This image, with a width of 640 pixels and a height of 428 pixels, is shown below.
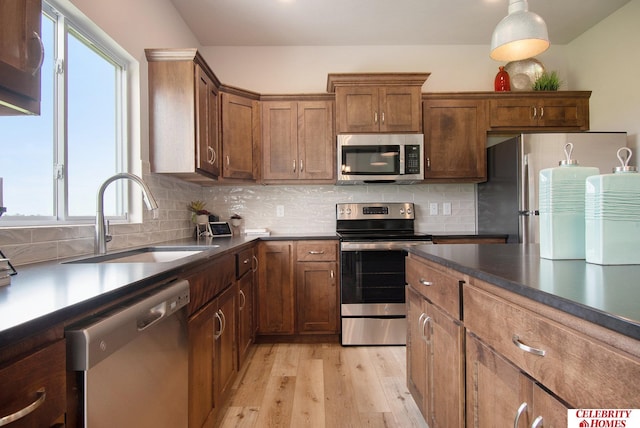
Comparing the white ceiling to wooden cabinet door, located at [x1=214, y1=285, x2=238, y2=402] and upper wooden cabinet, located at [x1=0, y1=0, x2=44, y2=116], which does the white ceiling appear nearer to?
upper wooden cabinet, located at [x1=0, y1=0, x2=44, y2=116]

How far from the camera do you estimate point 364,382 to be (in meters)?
2.05

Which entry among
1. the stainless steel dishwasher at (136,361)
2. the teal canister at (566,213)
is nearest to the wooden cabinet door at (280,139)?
the stainless steel dishwasher at (136,361)

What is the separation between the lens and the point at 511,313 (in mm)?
786

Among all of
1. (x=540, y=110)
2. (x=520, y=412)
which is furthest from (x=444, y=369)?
(x=540, y=110)

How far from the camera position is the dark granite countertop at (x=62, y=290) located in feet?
1.80

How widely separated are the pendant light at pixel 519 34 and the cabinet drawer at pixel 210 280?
1.73 meters

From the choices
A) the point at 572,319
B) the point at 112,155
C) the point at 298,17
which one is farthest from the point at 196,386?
the point at 298,17

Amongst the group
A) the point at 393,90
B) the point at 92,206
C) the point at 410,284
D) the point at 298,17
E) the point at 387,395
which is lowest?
the point at 387,395

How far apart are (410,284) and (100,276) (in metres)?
1.35

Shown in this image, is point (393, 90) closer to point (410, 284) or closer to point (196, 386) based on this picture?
point (410, 284)

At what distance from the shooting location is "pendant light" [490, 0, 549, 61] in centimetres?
142

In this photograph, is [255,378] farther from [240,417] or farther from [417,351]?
[417,351]

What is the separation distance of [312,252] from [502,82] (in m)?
2.43

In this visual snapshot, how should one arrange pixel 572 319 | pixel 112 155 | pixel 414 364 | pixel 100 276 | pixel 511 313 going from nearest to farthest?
1. pixel 572 319
2. pixel 511 313
3. pixel 100 276
4. pixel 414 364
5. pixel 112 155
